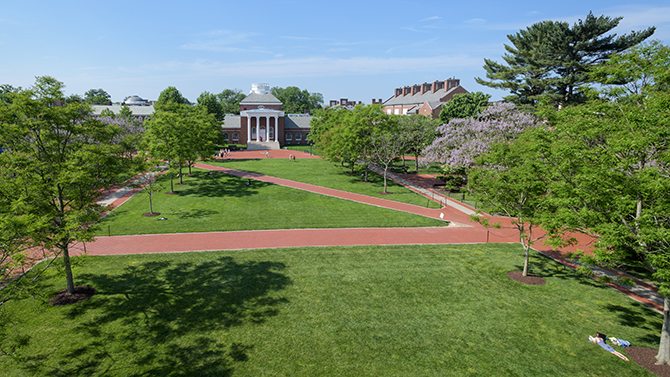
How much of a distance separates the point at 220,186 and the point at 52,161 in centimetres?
2426

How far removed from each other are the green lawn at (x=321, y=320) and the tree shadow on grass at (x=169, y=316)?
0.05 m

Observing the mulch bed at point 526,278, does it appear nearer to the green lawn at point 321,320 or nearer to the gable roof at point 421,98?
the green lawn at point 321,320

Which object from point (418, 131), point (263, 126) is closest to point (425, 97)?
point (263, 126)

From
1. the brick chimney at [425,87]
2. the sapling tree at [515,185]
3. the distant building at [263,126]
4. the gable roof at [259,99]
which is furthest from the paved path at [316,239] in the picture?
the brick chimney at [425,87]

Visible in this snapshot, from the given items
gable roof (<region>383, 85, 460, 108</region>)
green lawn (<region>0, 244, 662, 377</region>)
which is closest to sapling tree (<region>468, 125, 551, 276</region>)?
green lawn (<region>0, 244, 662, 377</region>)

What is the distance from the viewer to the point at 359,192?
3659cm

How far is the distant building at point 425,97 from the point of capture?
87688 millimetres

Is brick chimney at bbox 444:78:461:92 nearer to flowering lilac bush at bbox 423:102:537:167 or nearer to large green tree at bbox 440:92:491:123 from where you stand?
large green tree at bbox 440:92:491:123

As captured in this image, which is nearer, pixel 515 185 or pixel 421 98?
pixel 515 185

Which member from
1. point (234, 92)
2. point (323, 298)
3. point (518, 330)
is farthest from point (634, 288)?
point (234, 92)

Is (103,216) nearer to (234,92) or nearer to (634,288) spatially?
(634,288)

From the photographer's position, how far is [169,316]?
42.6ft

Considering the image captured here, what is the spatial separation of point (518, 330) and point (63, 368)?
14719 mm

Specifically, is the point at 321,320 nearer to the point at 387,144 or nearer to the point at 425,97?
the point at 387,144
